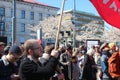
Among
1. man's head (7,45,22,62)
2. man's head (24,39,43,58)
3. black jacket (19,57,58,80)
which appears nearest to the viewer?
black jacket (19,57,58,80)

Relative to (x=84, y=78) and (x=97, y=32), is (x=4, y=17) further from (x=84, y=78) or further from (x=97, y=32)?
(x=84, y=78)

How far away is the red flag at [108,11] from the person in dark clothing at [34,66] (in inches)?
86.3

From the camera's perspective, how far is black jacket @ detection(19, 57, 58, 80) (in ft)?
15.0

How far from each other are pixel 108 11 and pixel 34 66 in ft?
8.25

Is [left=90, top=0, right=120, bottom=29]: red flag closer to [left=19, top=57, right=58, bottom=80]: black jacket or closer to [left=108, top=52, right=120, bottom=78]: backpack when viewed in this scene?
[left=108, top=52, right=120, bottom=78]: backpack

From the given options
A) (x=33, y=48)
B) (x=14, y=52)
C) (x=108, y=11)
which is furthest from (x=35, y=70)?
(x=108, y=11)

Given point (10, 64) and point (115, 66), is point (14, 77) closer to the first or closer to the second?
point (10, 64)

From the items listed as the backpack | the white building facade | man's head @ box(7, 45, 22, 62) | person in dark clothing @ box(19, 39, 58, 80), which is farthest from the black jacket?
the white building facade

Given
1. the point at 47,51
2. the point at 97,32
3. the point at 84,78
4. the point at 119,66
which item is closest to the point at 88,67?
the point at 84,78

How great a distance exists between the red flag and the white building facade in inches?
2328

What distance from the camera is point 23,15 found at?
7169 centimetres

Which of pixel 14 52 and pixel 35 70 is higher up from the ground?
pixel 14 52

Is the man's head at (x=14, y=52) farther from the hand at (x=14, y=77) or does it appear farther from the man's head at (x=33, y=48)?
the man's head at (x=33, y=48)

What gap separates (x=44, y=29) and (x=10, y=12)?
1079 cm
